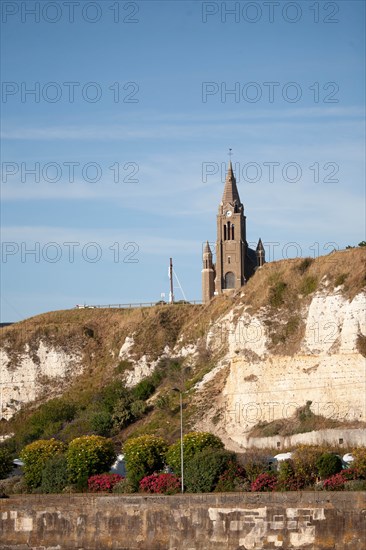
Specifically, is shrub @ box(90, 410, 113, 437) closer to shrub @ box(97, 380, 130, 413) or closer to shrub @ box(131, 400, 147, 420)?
shrub @ box(131, 400, 147, 420)

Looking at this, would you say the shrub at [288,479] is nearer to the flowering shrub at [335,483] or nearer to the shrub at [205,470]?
the flowering shrub at [335,483]

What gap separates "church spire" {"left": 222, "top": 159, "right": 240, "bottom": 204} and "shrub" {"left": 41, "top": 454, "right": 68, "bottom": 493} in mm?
63029

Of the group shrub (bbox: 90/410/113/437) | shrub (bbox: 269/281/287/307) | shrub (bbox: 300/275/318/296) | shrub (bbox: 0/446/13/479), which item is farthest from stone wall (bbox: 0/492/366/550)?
shrub (bbox: 300/275/318/296)

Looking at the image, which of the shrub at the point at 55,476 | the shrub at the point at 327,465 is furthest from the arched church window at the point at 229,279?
the shrub at the point at 327,465

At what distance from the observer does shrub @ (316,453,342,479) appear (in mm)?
64500

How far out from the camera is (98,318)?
109 m

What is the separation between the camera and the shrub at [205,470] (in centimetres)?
6488

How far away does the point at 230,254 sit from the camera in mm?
128125

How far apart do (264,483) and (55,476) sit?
43.7ft

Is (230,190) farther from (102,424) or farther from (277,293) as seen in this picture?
(102,424)

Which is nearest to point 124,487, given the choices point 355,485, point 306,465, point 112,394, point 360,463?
point 306,465

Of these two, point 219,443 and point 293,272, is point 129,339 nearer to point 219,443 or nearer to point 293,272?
point 293,272

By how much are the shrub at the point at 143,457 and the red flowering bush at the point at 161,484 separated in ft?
3.80

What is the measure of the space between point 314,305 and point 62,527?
29572 mm
